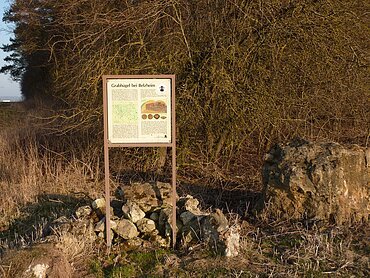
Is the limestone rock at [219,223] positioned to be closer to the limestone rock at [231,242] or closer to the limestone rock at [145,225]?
the limestone rock at [231,242]

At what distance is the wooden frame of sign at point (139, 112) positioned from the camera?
4832 millimetres

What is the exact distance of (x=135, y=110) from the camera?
4.86 metres

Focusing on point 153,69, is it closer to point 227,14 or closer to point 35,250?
point 227,14

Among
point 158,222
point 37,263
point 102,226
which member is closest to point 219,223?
point 158,222

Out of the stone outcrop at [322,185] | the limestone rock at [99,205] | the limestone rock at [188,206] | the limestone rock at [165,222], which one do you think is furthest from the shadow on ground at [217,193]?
the limestone rock at [99,205]

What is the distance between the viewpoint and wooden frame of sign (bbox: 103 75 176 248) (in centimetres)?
483

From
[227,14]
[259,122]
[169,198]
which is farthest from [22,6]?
[169,198]

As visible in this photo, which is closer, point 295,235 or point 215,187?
point 295,235

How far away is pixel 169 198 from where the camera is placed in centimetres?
589

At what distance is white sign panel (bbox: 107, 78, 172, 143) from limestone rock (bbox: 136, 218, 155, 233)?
1.06 metres

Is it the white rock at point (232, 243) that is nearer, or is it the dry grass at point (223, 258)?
the dry grass at point (223, 258)

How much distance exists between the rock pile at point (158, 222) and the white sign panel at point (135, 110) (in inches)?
40.1

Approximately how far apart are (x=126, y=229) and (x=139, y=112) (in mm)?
1398

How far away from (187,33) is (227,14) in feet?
2.83
